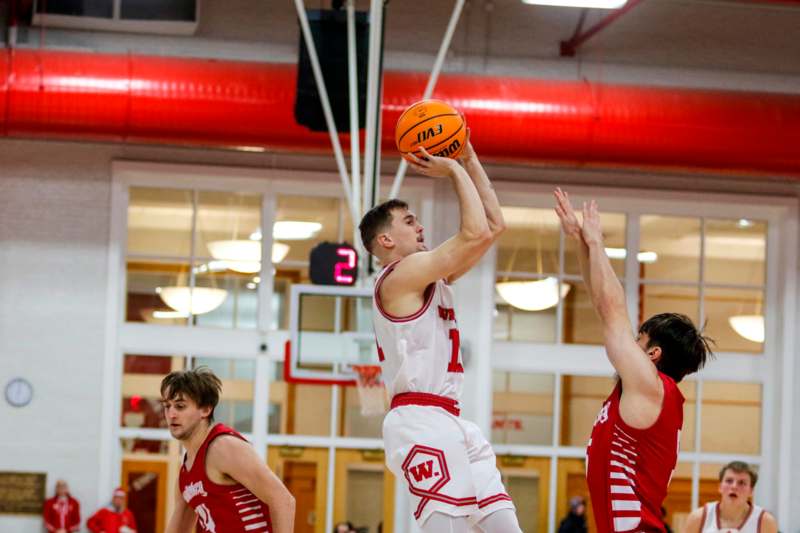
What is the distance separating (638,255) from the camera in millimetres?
15734

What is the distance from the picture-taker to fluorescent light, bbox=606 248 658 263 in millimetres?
15750

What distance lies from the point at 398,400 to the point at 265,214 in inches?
375

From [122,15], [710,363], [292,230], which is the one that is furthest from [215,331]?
[710,363]

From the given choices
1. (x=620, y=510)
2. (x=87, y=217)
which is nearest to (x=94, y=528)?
(x=87, y=217)

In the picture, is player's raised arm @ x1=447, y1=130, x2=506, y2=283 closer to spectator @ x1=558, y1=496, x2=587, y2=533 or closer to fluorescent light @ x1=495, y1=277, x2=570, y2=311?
spectator @ x1=558, y1=496, x2=587, y2=533

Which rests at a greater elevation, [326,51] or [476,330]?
[326,51]

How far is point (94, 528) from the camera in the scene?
14305mm

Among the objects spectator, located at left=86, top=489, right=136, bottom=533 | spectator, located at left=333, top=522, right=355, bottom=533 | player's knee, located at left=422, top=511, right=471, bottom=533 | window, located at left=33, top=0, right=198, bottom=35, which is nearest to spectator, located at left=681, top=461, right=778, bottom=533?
player's knee, located at left=422, top=511, right=471, bottom=533

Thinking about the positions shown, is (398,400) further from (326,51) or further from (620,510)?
(326,51)

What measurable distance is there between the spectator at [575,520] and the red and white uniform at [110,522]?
473 centimetres

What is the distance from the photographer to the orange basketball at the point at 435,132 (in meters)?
5.88

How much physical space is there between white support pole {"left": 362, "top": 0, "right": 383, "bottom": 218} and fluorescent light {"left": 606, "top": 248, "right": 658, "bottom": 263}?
4.47m

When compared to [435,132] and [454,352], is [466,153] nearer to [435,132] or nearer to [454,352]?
[435,132]

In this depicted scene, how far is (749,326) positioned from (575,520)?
3242 millimetres
